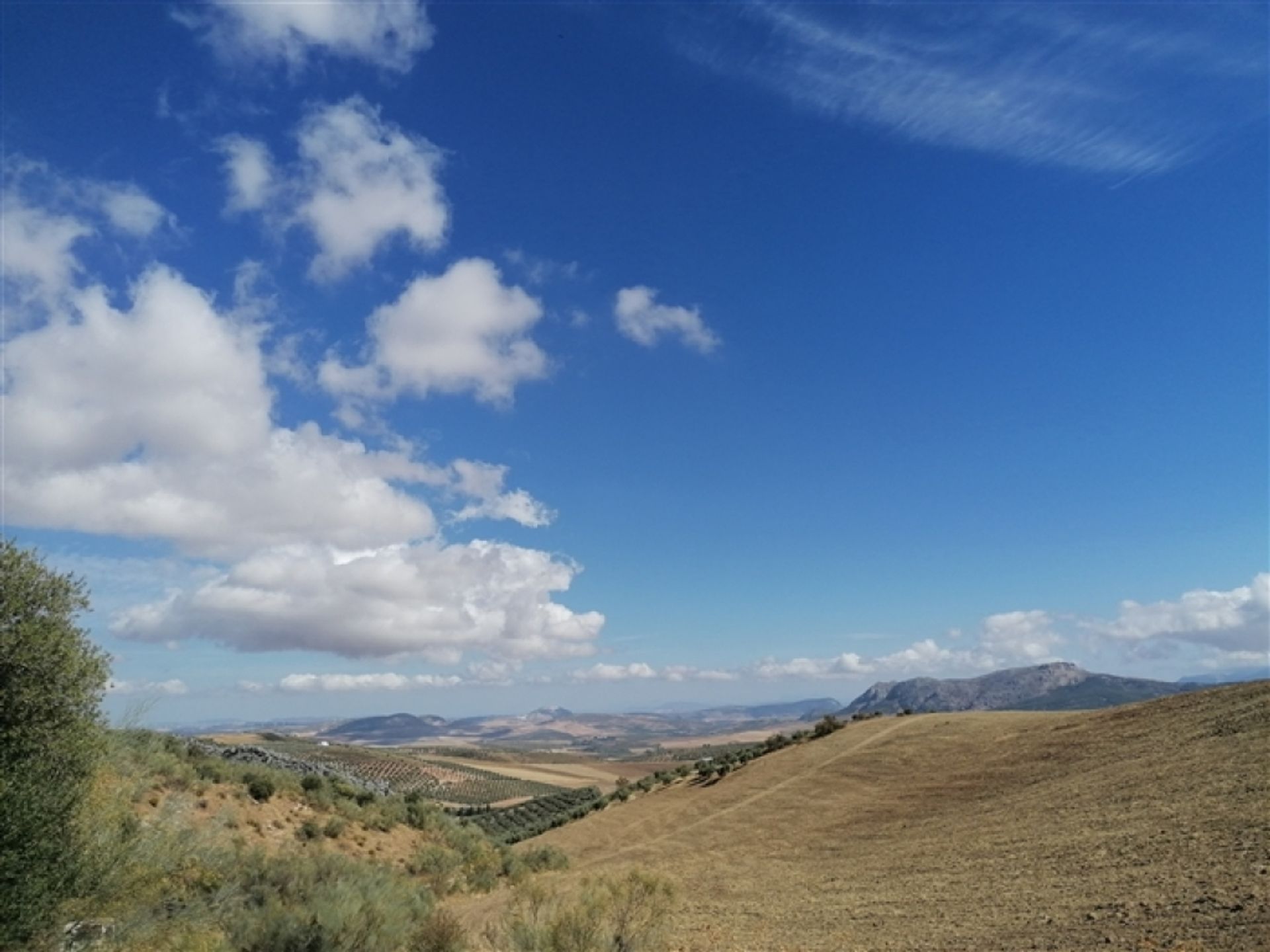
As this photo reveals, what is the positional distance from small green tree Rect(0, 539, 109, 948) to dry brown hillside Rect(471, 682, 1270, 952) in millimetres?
10591

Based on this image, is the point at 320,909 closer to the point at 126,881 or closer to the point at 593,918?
the point at 126,881

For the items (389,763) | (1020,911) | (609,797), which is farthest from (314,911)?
(389,763)

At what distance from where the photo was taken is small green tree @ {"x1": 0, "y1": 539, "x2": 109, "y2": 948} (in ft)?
35.0

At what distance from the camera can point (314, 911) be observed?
12.4 metres

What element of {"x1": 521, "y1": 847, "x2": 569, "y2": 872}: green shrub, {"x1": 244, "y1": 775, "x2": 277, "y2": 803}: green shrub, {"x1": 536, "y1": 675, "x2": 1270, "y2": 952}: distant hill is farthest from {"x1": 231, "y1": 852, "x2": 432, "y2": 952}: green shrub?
{"x1": 521, "y1": 847, "x2": 569, "y2": 872}: green shrub

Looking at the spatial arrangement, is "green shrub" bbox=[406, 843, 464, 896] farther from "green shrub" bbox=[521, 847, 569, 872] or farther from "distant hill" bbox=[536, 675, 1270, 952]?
"green shrub" bbox=[521, 847, 569, 872]

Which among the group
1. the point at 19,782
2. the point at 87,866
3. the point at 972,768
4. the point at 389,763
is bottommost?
the point at 389,763

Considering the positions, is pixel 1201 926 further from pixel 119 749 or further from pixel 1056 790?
pixel 119 749

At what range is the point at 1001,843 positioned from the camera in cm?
1995

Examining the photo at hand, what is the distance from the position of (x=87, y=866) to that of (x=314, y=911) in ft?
11.3

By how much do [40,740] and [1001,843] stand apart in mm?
20830

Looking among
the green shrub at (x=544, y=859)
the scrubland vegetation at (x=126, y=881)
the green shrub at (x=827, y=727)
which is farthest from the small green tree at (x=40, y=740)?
the green shrub at (x=827, y=727)

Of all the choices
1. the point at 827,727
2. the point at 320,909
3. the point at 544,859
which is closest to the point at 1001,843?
the point at 320,909

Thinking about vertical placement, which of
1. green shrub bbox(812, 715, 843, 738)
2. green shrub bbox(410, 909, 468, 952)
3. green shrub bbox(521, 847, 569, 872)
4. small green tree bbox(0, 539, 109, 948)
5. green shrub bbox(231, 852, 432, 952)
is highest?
small green tree bbox(0, 539, 109, 948)
